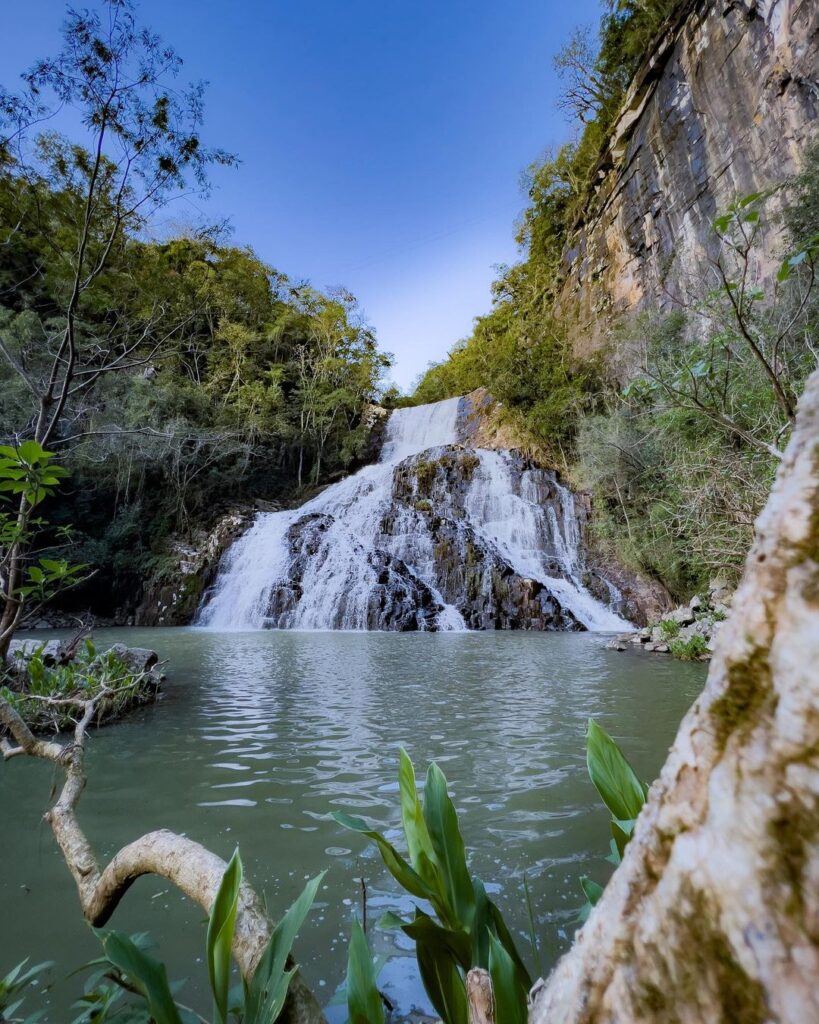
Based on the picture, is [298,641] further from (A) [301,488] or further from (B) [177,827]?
(A) [301,488]

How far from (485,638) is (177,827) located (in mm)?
8068

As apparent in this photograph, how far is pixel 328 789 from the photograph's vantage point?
2.70 metres

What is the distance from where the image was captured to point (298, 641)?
9484 millimetres

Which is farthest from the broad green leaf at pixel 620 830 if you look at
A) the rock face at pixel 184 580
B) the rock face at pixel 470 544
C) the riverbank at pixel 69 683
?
the rock face at pixel 184 580

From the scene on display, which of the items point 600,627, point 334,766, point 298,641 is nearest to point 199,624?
point 298,641

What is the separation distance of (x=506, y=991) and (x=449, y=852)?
32cm

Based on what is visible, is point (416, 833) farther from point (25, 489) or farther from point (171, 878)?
point (25, 489)

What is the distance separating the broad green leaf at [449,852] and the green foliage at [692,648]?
6760 mm

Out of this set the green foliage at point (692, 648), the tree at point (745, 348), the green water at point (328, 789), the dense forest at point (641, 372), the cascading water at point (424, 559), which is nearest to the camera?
the green water at point (328, 789)

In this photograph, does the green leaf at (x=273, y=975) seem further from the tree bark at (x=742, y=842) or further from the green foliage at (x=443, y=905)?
the tree bark at (x=742, y=842)

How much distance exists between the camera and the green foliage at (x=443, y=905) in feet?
3.10

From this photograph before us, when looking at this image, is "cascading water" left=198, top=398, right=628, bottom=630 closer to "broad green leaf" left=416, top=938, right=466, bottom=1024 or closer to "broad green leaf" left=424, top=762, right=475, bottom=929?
"broad green leaf" left=424, top=762, right=475, bottom=929

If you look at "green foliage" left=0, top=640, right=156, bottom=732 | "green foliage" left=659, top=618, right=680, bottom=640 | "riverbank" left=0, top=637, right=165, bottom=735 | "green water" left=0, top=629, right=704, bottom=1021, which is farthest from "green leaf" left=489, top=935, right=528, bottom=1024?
"green foliage" left=659, top=618, right=680, bottom=640

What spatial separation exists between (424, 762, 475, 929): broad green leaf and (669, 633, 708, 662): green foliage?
6760mm
